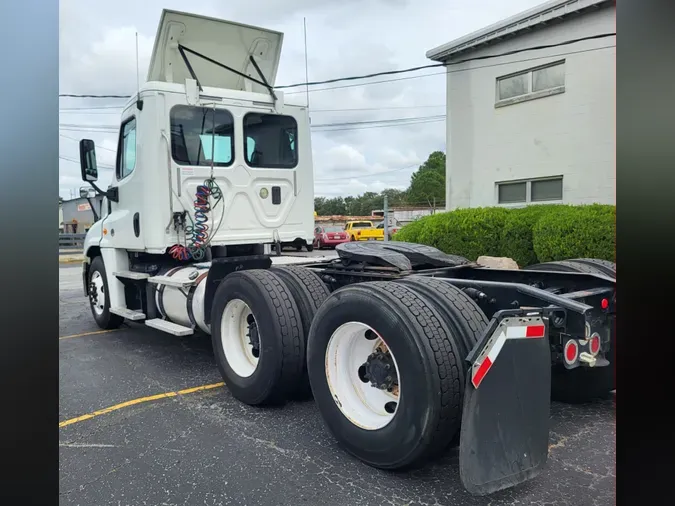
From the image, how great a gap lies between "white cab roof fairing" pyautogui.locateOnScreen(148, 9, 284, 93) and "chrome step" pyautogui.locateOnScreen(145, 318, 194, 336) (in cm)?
285

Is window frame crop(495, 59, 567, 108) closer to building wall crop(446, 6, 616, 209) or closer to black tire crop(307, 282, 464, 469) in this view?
building wall crop(446, 6, 616, 209)

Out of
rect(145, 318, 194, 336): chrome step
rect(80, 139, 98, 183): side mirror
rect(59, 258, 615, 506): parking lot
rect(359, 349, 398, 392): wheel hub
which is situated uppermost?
rect(80, 139, 98, 183): side mirror

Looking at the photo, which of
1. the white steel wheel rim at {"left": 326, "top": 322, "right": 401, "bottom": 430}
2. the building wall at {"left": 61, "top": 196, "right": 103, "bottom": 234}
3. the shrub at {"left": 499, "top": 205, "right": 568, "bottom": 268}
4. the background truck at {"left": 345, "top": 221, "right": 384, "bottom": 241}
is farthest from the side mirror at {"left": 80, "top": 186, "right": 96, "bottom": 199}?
the background truck at {"left": 345, "top": 221, "right": 384, "bottom": 241}

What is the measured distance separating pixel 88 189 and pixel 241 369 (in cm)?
418

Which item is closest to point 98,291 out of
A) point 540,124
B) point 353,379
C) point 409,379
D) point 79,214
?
point 353,379

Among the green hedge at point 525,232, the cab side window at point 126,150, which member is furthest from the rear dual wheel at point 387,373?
the green hedge at point 525,232

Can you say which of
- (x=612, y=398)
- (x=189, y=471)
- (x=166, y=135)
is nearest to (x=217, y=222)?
(x=166, y=135)

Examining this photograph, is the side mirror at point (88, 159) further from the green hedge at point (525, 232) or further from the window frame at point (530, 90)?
the window frame at point (530, 90)

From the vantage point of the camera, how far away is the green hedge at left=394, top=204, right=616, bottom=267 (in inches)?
331

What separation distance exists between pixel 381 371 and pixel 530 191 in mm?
10384

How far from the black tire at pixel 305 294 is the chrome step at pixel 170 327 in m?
1.49
